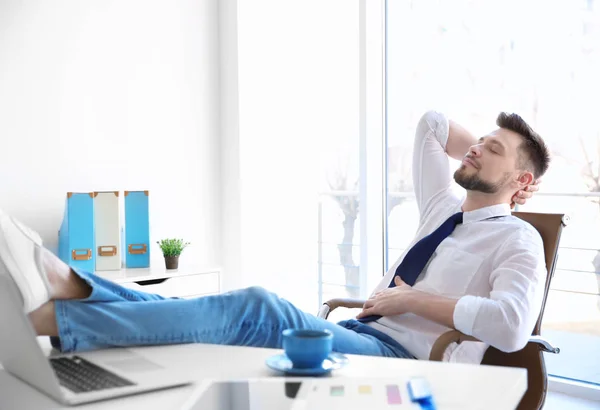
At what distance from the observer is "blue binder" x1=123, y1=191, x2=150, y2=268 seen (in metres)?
3.26

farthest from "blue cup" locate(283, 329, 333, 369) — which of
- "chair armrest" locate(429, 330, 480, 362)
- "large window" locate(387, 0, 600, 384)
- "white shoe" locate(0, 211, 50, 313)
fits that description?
"large window" locate(387, 0, 600, 384)

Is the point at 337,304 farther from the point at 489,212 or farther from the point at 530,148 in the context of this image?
the point at 530,148

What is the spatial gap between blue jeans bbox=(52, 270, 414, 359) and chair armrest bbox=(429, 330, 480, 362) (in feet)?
1.23

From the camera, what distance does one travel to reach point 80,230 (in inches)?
121

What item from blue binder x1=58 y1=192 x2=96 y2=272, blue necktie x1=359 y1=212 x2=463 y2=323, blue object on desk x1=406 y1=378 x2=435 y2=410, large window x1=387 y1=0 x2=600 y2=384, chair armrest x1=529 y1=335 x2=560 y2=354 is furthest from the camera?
large window x1=387 y1=0 x2=600 y2=384

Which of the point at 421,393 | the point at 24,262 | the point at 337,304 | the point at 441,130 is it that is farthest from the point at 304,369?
the point at 441,130

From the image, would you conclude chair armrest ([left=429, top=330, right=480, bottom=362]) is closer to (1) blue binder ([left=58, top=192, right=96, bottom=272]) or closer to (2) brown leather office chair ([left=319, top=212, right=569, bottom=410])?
(2) brown leather office chair ([left=319, top=212, right=569, bottom=410])

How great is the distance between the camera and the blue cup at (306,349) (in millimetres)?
1132

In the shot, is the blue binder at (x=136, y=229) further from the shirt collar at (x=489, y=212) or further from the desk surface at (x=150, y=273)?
the shirt collar at (x=489, y=212)

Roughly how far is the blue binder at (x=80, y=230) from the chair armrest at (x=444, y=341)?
1.85 meters

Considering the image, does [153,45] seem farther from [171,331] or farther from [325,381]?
[325,381]

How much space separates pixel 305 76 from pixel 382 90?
738mm

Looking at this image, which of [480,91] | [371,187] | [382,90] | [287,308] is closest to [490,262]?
[287,308]

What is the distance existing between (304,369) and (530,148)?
149 cm
